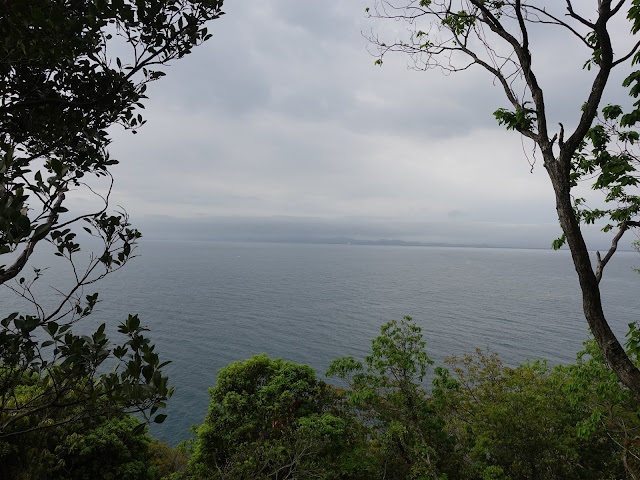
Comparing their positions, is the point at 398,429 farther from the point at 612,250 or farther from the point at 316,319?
the point at 316,319

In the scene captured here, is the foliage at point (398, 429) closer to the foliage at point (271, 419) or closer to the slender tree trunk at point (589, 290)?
the foliage at point (271, 419)

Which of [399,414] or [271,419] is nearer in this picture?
[271,419]

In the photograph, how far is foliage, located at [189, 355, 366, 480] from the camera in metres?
12.5

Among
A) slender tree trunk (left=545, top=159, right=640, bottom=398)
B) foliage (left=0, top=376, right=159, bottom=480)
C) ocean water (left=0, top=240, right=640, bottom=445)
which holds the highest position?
slender tree trunk (left=545, top=159, right=640, bottom=398)

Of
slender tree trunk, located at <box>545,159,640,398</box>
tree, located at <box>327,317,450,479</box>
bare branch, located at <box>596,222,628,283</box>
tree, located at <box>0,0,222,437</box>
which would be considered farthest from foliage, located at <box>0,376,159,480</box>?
bare branch, located at <box>596,222,628,283</box>

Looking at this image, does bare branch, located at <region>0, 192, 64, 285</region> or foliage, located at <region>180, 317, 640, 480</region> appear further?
foliage, located at <region>180, 317, 640, 480</region>

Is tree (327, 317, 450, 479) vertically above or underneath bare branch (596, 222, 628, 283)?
underneath

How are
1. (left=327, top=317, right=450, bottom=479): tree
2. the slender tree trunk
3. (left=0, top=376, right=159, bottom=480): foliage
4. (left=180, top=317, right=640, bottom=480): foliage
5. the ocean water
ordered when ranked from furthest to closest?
the ocean water
(left=327, top=317, right=450, bottom=479): tree
(left=180, top=317, right=640, bottom=480): foliage
(left=0, top=376, right=159, bottom=480): foliage
the slender tree trunk

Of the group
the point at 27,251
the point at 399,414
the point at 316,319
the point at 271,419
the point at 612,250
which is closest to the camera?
the point at 27,251

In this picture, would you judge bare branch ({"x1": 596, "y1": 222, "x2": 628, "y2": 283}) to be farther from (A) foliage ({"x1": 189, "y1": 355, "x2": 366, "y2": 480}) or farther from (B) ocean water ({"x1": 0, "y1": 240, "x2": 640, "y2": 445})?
(B) ocean water ({"x1": 0, "y1": 240, "x2": 640, "y2": 445})

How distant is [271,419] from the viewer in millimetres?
14141

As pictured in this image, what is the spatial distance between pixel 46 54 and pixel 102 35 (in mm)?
739

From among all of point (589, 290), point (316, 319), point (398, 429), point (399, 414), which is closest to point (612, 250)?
point (589, 290)

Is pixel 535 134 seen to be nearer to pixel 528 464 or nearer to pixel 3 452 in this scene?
pixel 528 464
